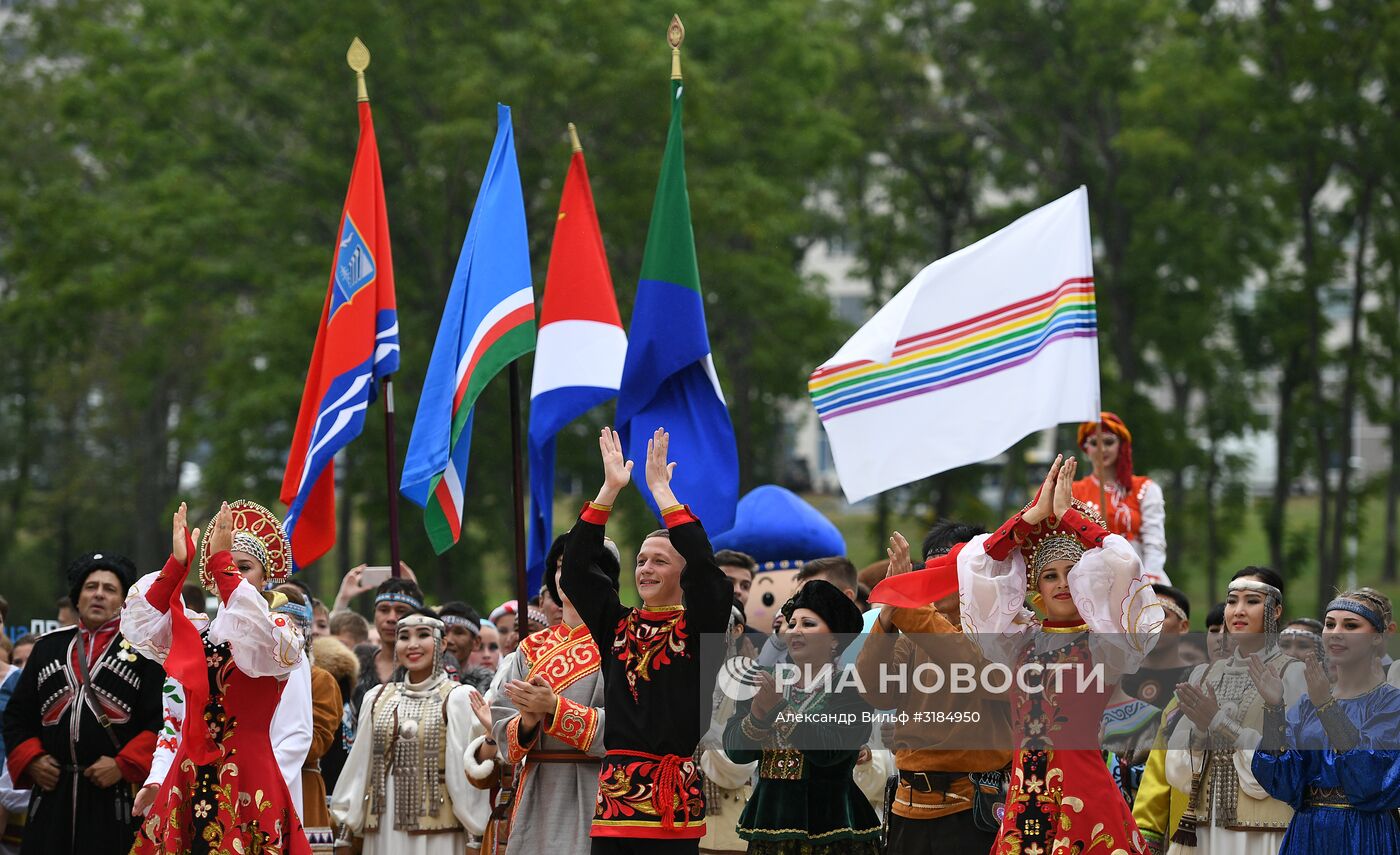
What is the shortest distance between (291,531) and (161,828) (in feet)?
9.67

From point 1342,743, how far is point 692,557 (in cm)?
250

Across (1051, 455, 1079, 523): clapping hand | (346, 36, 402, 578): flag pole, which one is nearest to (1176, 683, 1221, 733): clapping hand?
(1051, 455, 1079, 523): clapping hand

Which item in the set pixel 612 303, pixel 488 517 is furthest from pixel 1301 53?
pixel 612 303

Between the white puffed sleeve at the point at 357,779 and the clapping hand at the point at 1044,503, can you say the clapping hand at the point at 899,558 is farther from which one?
the white puffed sleeve at the point at 357,779

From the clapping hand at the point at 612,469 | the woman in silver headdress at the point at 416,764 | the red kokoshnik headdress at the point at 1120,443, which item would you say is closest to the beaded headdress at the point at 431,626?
the woman in silver headdress at the point at 416,764

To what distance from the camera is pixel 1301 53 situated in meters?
25.0

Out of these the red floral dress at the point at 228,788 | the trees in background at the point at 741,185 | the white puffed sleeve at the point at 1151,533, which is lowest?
the red floral dress at the point at 228,788

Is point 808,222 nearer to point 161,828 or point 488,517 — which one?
point 488,517

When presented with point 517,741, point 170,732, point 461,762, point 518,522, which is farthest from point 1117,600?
point 170,732

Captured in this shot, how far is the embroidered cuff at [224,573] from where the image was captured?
8.12 meters

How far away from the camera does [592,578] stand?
7762 mm

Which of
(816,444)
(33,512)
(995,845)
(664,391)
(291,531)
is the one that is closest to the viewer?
(995,845)

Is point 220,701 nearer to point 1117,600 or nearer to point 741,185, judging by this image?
point 1117,600

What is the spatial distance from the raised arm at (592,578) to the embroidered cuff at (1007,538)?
1.42 m
